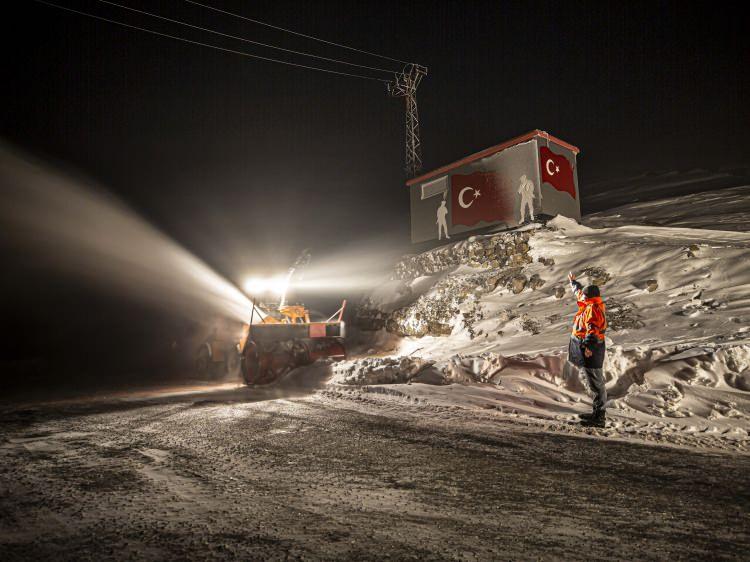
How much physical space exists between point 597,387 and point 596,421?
1.38 ft

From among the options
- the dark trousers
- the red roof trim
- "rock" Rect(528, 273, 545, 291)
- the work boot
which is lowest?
the work boot

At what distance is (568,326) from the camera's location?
10148 millimetres

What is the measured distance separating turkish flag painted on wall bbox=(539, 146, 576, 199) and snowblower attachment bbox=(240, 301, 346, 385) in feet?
35.5

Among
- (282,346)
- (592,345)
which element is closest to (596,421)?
(592,345)

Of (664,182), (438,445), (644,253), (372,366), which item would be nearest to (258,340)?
(372,366)

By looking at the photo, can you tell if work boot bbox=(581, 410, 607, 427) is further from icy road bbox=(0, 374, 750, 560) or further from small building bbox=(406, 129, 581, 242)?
small building bbox=(406, 129, 581, 242)

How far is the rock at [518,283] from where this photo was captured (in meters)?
13.4

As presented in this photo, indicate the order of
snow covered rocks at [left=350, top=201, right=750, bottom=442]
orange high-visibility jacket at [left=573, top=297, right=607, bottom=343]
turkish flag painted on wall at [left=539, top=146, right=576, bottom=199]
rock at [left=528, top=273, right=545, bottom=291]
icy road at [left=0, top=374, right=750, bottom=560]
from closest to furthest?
icy road at [left=0, top=374, right=750, bottom=560], orange high-visibility jacket at [left=573, top=297, right=607, bottom=343], snow covered rocks at [left=350, top=201, right=750, bottom=442], rock at [left=528, top=273, right=545, bottom=291], turkish flag painted on wall at [left=539, top=146, right=576, bottom=199]

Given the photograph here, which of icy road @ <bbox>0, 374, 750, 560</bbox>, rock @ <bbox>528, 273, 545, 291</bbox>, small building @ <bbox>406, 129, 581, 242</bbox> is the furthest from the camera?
small building @ <bbox>406, 129, 581, 242</bbox>

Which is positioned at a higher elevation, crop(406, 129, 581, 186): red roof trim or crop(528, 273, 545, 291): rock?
crop(406, 129, 581, 186): red roof trim

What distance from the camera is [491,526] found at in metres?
2.63

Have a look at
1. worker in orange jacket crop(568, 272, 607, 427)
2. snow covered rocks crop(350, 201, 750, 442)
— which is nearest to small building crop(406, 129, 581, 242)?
snow covered rocks crop(350, 201, 750, 442)

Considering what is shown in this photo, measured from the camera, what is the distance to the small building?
57.6 feet

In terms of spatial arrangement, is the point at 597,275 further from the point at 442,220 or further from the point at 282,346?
the point at 442,220
